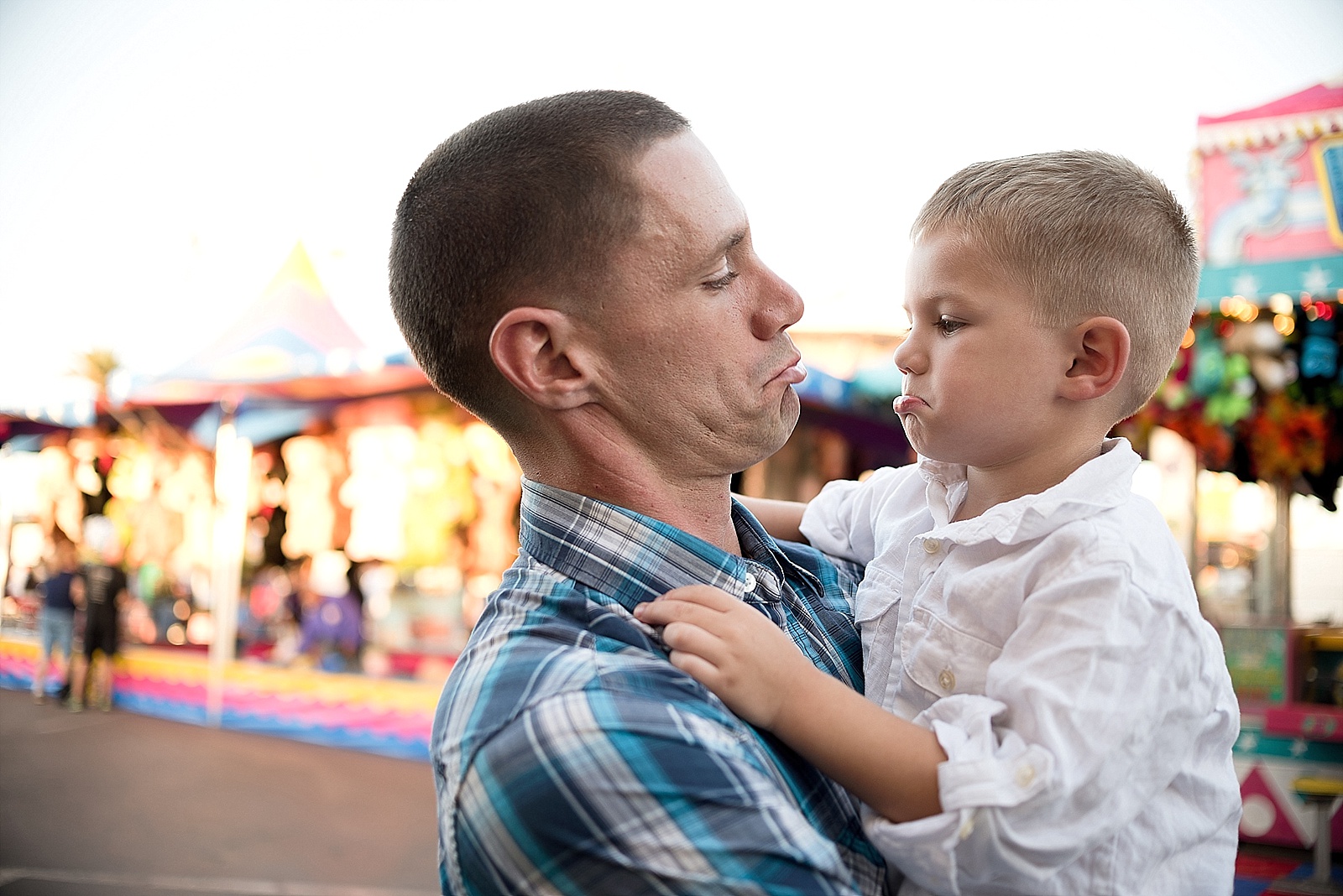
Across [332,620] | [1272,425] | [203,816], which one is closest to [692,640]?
[1272,425]

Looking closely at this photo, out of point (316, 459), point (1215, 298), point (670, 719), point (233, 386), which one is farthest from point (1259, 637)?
point (233, 386)

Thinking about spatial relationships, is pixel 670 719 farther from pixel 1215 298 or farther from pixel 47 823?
pixel 47 823

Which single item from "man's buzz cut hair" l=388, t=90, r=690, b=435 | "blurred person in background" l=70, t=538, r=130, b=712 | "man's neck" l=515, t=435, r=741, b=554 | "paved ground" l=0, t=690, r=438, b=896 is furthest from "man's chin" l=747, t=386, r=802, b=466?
"blurred person in background" l=70, t=538, r=130, b=712

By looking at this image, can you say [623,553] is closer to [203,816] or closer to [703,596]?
[703,596]

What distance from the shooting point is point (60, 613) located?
368 inches

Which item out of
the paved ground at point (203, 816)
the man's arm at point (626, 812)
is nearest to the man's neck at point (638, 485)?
the man's arm at point (626, 812)

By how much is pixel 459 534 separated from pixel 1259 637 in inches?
203

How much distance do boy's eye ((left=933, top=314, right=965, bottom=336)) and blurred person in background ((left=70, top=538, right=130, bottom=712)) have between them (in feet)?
31.0

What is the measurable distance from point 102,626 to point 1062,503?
9.68m

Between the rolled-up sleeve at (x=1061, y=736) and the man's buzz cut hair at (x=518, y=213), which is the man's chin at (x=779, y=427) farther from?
the rolled-up sleeve at (x=1061, y=736)

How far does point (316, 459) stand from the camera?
8.21 m

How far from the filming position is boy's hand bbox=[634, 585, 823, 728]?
1.12 m

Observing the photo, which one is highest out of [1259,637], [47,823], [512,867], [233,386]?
[512,867]

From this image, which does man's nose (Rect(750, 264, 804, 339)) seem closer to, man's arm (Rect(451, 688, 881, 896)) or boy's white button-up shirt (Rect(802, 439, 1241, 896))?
boy's white button-up shirt (Rect(802, 439, 1241, 896))
